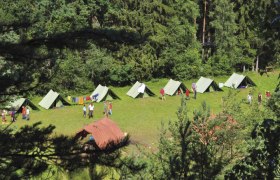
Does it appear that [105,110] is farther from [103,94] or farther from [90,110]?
[103,94]

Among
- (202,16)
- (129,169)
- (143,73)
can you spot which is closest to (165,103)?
(143,73)

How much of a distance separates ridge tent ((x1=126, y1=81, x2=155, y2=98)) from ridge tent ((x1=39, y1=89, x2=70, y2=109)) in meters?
5.56

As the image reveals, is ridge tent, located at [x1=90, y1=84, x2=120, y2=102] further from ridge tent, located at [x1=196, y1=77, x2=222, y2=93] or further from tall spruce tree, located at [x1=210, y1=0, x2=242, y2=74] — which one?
tall spruce tree, located at [x1=210, y1=0, x2=242, y2=74]

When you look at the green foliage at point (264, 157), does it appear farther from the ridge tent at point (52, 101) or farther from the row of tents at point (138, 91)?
the ridge tent at point (52, 101)

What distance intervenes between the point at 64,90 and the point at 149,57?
9237mm

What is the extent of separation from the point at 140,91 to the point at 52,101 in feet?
23.0

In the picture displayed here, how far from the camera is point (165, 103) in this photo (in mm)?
32531

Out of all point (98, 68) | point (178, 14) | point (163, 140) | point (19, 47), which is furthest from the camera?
point (178, 14)

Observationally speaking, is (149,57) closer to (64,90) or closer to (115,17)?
(115,17)

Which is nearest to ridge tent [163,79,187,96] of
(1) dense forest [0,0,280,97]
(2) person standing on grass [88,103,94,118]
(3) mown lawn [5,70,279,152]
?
(3) mown lawn [5,70,279,152]

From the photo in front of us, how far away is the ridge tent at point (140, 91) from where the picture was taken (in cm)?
3344

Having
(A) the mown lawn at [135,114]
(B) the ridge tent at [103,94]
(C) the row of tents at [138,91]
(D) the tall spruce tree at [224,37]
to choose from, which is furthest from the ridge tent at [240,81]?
(B) the ridge tent at [103,94]

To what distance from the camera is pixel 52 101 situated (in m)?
30.9

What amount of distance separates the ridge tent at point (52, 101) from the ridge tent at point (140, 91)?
556 cm
